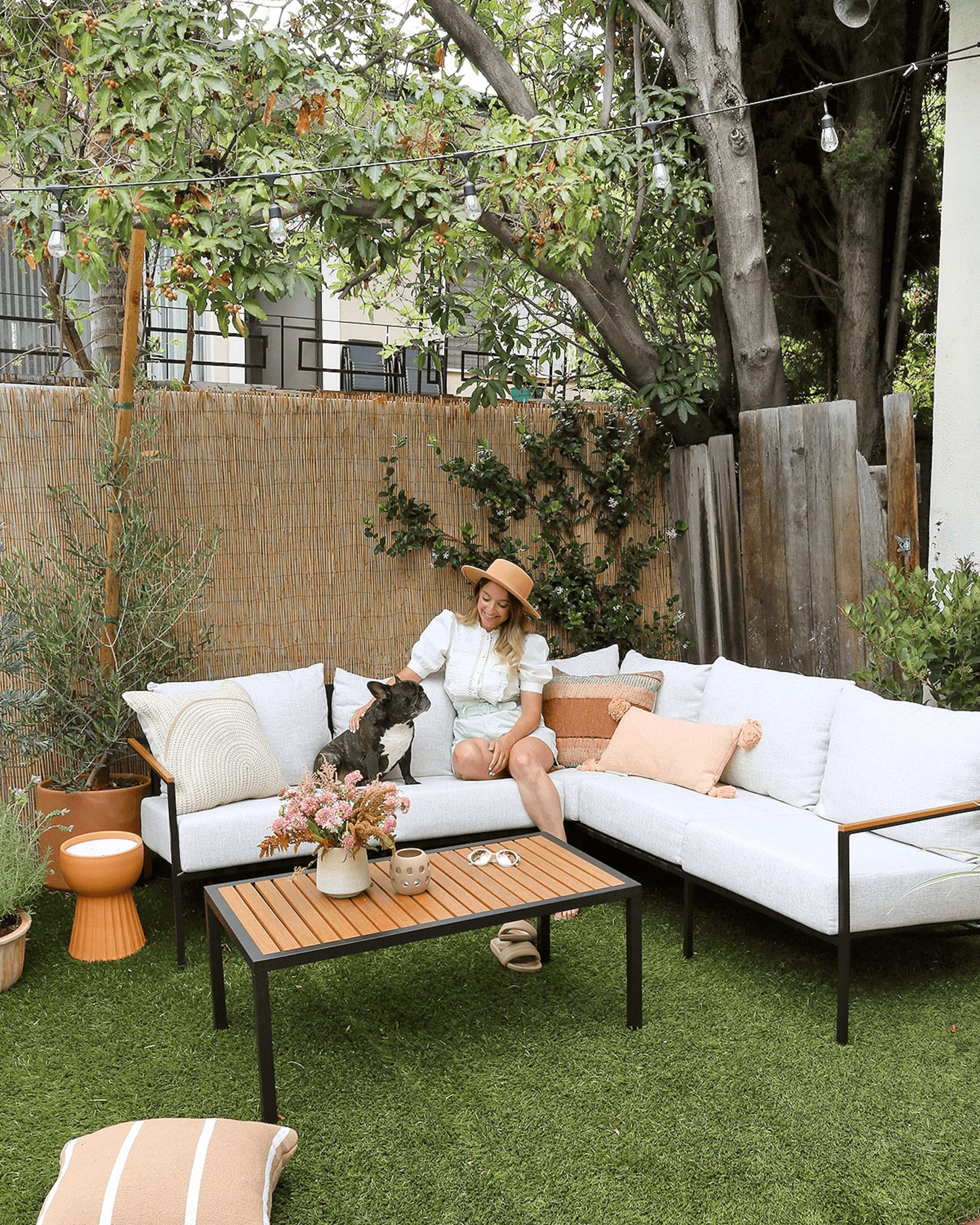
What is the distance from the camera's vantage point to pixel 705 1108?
261 cm

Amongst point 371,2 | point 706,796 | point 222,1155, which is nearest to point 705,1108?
point 222,1155

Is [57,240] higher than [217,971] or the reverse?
higher

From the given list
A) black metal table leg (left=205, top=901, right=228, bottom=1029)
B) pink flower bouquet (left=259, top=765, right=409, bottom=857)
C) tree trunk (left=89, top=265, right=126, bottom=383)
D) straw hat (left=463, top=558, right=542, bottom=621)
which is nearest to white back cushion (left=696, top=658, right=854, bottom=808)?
straw hat (left=463, top=558, right=542, bottom=621)

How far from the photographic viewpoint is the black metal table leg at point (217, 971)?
309 centimetres

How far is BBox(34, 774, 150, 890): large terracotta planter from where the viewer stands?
4012mm

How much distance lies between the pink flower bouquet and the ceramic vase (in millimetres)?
64

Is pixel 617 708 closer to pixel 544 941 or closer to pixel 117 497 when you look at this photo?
pixel 544 941

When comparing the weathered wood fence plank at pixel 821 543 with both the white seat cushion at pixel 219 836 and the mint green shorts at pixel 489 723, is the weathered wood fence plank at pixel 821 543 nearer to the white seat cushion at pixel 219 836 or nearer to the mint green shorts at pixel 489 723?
the mint green shorts at pixel 489 723

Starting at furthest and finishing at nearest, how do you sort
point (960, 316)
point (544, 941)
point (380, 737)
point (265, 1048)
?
point (960, 316)
point (380, 737)
point (544, 941)
point (265, 1048)

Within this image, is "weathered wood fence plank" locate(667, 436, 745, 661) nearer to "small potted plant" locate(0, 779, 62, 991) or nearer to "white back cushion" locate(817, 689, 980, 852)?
"white back cushion" locate(817, 689, 980, 852)

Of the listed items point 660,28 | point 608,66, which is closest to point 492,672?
point 608,66

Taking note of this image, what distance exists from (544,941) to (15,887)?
5.81 feet

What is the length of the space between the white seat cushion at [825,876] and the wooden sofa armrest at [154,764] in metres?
1.87

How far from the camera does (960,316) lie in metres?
4.36
